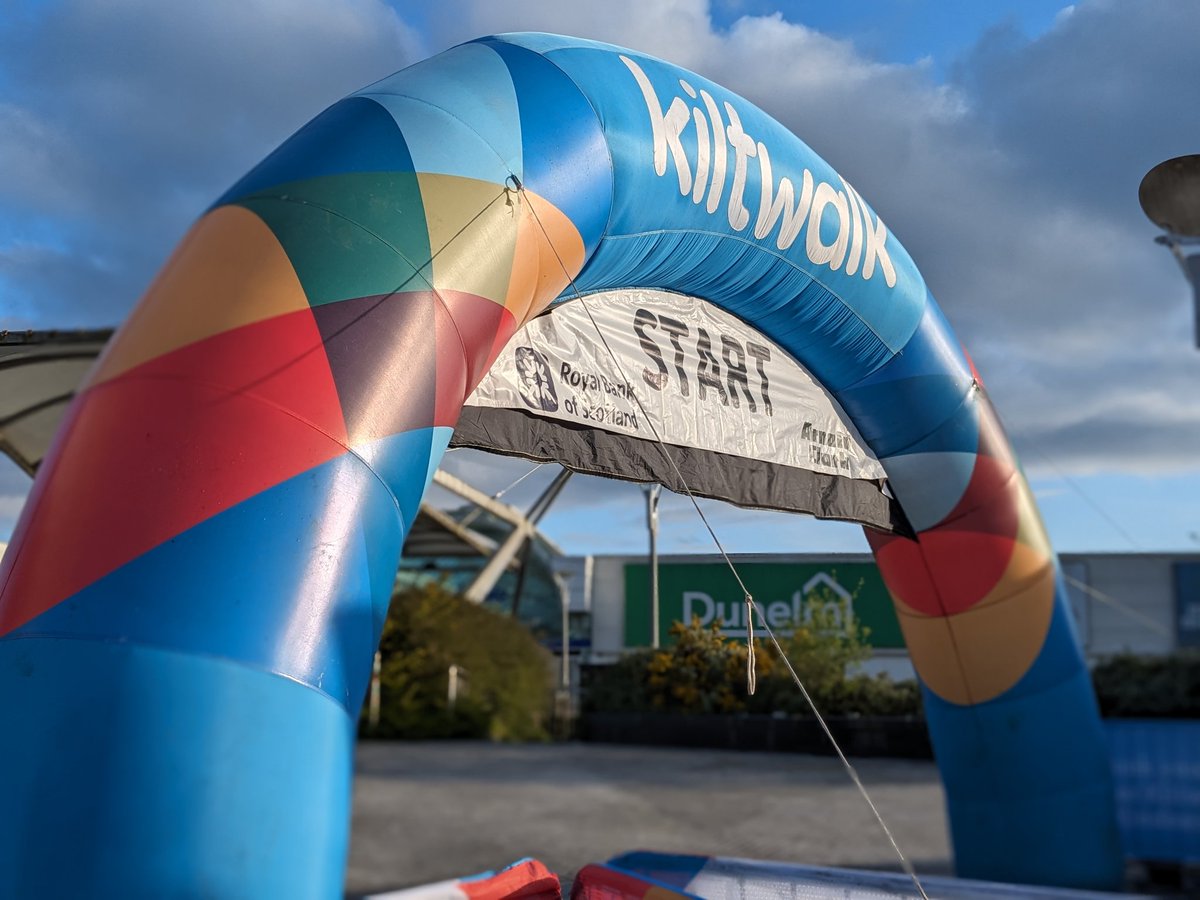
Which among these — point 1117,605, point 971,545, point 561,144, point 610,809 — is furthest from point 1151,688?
point 561,144

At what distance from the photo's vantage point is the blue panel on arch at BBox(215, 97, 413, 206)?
376 cm

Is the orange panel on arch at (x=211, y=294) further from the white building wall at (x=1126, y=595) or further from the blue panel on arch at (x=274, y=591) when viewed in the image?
the white building wall at (x=1126, y=595)

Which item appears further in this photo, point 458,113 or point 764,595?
point 764,595

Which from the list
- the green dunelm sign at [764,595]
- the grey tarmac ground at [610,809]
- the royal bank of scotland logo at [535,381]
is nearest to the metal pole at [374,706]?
the grey tarmac ground at [610,809]

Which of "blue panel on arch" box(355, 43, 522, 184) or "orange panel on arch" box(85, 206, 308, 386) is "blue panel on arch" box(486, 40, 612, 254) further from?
"orange panel on arch" box(85, 206, 308, 386)

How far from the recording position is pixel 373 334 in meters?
3.52

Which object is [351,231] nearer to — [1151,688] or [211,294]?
[211,294]

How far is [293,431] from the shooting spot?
326cm

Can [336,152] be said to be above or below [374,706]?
above

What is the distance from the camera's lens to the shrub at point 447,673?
53.9ft

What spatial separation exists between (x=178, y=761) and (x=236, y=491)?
0.74 meters

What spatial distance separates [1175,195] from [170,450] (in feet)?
9.64

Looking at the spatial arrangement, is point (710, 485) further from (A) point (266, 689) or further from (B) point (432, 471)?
(A) point (266, 689)

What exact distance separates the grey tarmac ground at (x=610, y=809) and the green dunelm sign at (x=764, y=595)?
330cm
